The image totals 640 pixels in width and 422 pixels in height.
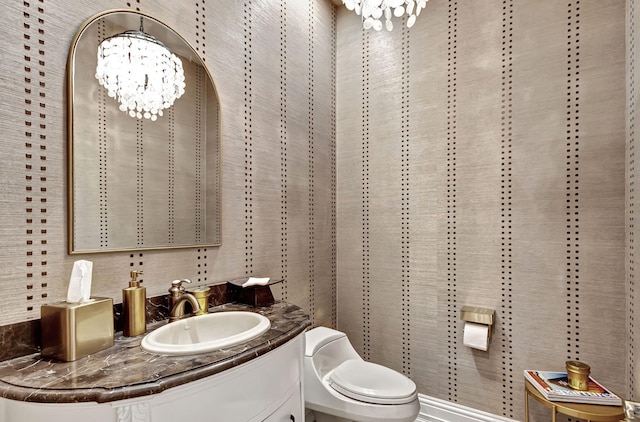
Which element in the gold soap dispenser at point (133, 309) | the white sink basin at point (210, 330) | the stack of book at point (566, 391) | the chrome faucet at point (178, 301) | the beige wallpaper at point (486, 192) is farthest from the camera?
the beige wallpaper at point (486, 192)

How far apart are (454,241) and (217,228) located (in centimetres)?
144

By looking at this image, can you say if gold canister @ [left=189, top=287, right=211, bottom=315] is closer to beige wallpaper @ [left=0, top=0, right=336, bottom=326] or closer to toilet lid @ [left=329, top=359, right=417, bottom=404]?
beige wallpaper @ [left=0, top=0, right=336, bottom=326]

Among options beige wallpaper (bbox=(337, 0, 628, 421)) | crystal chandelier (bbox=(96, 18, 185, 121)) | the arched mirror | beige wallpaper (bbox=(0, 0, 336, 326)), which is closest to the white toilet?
beige wallpaper (bbox=(0, 0, 336, 326))

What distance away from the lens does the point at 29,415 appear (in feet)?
2.50

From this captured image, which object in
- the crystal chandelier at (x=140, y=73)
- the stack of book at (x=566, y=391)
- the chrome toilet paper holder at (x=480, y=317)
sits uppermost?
the crystal chandelier at (x=140, y=73)

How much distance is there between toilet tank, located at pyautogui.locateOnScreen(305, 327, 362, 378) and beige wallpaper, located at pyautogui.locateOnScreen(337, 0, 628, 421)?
15.4 inches

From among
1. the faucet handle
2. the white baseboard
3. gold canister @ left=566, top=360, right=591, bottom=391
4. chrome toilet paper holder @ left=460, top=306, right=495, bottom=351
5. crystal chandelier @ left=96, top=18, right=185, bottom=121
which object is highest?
crystal chandelier @ left=96, top=18, right=185, bottom=121

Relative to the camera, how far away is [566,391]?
148 centimetres

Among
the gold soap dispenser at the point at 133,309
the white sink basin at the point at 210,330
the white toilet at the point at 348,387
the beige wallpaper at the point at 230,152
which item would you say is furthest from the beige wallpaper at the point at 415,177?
the white toilet at the point at 348,387

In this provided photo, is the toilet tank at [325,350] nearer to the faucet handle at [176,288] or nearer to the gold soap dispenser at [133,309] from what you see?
the faucet handle at [176,288]

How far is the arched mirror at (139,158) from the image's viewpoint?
1.13 m

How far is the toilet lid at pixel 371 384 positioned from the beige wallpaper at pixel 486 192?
0.45 meters

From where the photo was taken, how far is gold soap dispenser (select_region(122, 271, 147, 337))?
1135 millimetres

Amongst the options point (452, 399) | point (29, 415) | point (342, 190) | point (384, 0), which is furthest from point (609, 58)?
point (29, 415)
